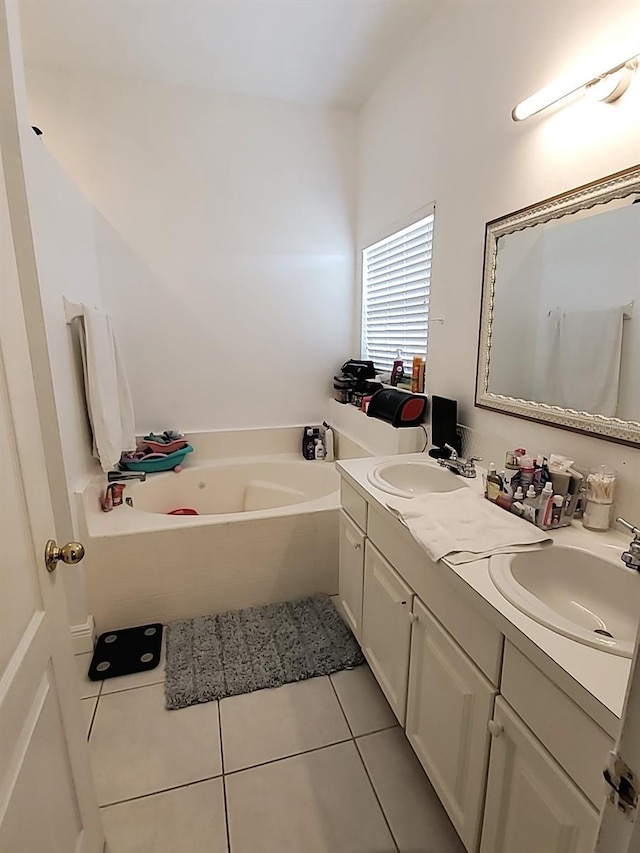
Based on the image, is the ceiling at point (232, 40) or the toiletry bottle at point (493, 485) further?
the ceiling at point (232, 40)

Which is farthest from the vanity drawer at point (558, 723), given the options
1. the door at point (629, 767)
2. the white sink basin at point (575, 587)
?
the door at point (629, 767)

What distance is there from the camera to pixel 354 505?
1.71m

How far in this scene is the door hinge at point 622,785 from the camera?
40 cm

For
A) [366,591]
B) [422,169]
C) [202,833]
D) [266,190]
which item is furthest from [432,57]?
[202,833]

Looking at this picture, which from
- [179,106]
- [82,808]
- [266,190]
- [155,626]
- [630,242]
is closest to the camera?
[82,808]

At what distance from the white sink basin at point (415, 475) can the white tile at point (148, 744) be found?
111cm

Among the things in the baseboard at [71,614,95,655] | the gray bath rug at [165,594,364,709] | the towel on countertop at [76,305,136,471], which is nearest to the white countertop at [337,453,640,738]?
the gray bath rug at [165,594,364,709]

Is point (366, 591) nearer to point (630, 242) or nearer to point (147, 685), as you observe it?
point (147, 685)

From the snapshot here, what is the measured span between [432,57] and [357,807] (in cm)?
293

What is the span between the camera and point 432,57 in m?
1.90

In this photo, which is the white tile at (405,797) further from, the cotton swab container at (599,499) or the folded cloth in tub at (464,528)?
the cotton swab container at (599,499)

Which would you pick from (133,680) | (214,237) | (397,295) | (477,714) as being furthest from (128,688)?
(214,237)

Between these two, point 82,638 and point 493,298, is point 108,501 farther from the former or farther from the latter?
point 493,298

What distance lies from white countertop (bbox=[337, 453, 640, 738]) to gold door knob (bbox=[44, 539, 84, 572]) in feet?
2.80
